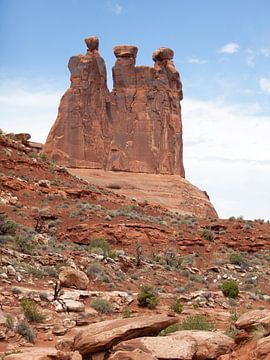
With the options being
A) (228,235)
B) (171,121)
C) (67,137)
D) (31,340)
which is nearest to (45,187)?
(228,235)

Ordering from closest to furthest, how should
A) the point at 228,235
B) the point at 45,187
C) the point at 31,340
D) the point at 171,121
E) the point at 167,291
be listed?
the point at 31,340
the point at 167,291
the point at 228,235
the point at 45,187
the point at 171,121

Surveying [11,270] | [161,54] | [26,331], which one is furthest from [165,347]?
[161,54]

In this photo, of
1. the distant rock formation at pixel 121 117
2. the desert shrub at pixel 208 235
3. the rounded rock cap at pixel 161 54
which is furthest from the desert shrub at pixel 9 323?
the rounded rock cap at pixel 161 54

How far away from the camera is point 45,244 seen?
22391 millimetres

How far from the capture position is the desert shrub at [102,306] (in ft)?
50.9

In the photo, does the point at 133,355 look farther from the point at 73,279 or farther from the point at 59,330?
the point at 73,279

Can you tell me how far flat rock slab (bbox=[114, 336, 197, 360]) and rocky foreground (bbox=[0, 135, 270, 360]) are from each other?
0.02m

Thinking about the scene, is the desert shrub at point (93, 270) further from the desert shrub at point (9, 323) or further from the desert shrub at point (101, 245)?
the desert shrub at point (9, 323)

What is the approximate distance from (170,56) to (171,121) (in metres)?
7.92

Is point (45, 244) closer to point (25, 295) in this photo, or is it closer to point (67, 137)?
point (25, 295)

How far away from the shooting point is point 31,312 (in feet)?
43.9

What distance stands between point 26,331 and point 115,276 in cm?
848

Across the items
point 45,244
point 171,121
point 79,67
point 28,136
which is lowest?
point 45,244

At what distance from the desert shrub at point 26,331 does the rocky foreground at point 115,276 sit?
0.02m
